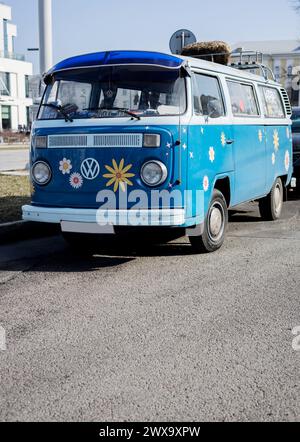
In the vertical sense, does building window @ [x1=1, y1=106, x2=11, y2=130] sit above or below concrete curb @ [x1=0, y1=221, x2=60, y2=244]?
above

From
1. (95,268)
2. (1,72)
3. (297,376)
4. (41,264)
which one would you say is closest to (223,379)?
(297,376)

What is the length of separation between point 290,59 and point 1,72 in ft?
185

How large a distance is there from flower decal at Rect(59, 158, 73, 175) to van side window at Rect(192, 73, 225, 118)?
150 cm

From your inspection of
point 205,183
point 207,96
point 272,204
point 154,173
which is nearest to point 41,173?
point 154,173

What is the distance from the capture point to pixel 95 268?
6.54m

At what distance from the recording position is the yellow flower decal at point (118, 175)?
6164 mm

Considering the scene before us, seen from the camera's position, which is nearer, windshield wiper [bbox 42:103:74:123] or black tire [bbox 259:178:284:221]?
windshield wiper [bbox 42:103:74:123]

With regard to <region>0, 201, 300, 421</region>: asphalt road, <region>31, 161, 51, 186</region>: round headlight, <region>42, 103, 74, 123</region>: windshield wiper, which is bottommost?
<region>0, 201, 300, 421</region>: asphalt road

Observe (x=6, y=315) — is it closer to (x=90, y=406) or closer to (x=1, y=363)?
(x=1, y=363)

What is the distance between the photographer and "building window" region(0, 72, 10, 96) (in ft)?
221

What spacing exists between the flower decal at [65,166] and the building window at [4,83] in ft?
211

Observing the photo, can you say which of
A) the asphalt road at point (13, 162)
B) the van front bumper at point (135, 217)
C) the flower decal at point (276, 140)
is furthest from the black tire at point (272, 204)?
the asphalt road at point (13, 162)

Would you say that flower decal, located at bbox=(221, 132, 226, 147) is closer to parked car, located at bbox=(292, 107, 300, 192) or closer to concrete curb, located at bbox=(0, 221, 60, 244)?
concrete curb, located at bbox=(0, 221, 60, 244)

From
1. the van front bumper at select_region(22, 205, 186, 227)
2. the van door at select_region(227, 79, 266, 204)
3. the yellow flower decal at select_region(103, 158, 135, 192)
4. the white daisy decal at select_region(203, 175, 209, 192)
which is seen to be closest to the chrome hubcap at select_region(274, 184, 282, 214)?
the van door at select_region(227, 79, 266, 204)
